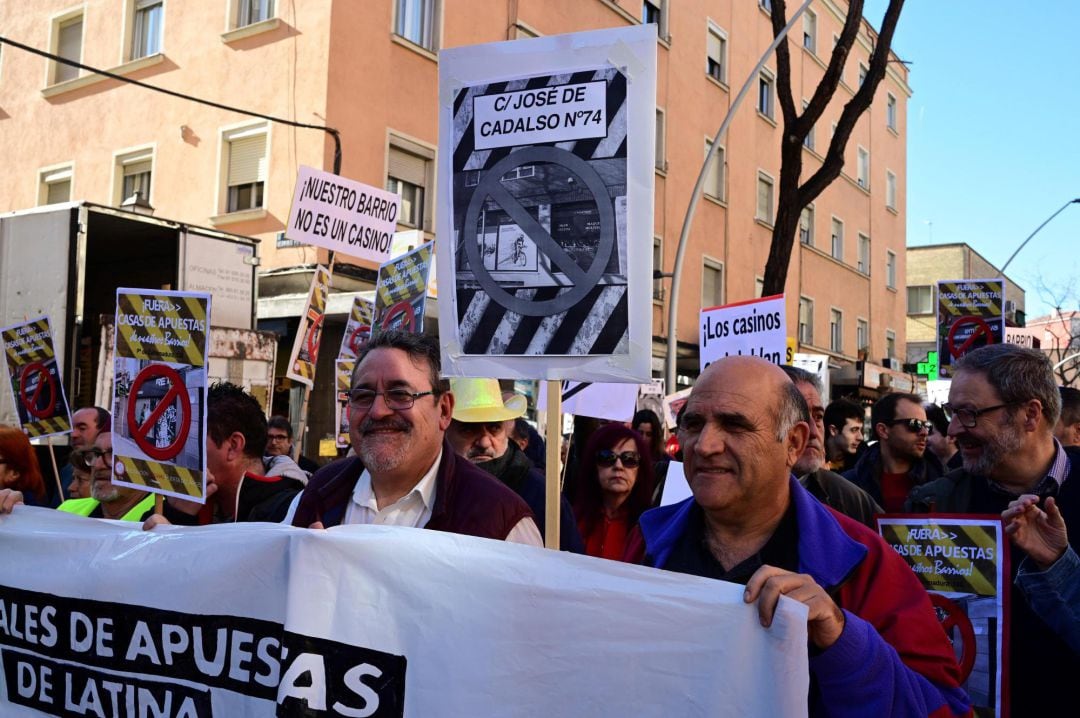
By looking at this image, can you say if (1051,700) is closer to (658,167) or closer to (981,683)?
(981,683)

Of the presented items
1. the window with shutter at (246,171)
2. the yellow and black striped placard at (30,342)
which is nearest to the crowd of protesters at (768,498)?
the yellow and black striped placard at (30,342)

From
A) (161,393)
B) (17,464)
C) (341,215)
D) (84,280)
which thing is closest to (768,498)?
(161,393)

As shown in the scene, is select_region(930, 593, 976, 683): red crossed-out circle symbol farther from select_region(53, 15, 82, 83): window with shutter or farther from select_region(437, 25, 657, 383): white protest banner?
select_region(53, 15, 82, 83): window with shutter

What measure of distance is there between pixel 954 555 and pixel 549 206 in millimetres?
1468

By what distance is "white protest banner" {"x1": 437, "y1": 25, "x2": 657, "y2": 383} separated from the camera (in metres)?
2.91

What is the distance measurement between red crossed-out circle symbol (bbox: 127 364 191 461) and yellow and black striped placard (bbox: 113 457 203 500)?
50 millimetres

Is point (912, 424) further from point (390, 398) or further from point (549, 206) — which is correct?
point (390, 398)

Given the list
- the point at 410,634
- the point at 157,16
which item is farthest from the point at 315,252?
the point at 410,634

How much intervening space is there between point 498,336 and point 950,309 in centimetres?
701

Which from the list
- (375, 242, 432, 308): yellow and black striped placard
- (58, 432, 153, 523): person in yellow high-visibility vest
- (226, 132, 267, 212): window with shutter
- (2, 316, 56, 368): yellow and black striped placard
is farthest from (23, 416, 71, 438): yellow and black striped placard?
(226, 132, 267, 212): window with shutter

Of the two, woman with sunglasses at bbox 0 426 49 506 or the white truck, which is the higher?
the white truck

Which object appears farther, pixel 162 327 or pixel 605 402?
pixel 605 402

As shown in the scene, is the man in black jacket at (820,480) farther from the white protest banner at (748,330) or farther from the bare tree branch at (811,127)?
the bare tree branch at (811,127)

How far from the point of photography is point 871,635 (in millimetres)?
1904
